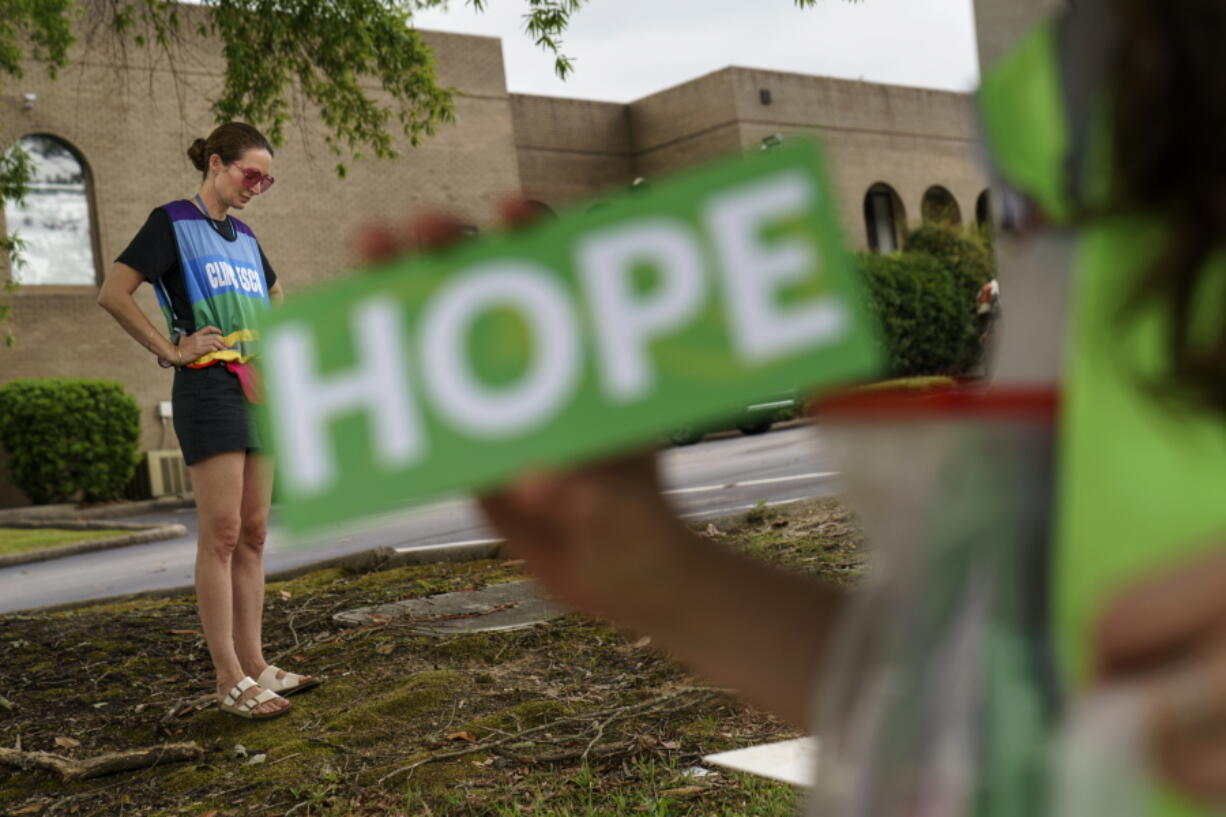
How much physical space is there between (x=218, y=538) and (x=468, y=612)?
5.72ft

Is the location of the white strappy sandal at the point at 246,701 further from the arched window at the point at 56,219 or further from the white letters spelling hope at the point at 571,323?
the arched window at the point at 56,219

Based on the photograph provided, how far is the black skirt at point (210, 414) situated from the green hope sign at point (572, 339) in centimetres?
335

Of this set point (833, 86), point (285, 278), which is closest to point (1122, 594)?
point (285, 278)

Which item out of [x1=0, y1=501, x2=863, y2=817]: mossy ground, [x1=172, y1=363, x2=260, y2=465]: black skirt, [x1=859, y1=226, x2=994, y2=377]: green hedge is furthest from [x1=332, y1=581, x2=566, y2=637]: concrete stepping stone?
[x1=859, y1=226, x2=994, y2=377]: green hedge

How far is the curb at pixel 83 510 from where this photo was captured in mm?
18375

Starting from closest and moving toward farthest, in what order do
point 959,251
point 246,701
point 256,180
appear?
point 256,180, point 246,701, point 959,251

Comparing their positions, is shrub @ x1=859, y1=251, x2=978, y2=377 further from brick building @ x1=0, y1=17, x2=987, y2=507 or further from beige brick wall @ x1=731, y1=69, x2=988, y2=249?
beige brick wall @ x1=731, y1=69, x2=988, y2=249

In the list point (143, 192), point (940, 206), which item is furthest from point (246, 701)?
point (940, 206)

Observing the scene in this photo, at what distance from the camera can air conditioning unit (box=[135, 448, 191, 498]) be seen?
2055 centimetres

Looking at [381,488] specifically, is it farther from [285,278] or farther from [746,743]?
[285,278]

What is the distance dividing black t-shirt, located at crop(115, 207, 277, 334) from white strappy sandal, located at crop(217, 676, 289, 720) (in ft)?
3.70

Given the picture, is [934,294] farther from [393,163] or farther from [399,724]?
[399,724]

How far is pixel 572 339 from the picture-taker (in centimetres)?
72

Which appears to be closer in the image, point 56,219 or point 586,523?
point 586,523
